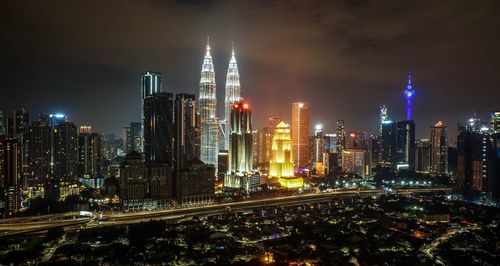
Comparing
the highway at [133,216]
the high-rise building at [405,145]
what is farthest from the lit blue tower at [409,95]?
the highway at [133,216]

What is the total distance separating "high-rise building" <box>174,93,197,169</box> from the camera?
2308 centimetres

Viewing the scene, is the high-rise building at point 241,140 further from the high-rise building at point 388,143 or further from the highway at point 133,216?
the high-rise building at point 388,143

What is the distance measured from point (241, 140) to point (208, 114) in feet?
19.3

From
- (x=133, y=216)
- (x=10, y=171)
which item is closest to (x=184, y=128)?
(x=133, y=216)

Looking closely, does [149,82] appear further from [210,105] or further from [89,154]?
[89,154]

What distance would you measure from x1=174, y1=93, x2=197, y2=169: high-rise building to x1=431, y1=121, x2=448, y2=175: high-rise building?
17.4 metres

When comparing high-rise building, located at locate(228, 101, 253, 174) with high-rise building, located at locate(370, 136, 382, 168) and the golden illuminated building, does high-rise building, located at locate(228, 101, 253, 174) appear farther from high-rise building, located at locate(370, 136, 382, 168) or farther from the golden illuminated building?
high-rise building, located at locate(370, 136, 382, 168)

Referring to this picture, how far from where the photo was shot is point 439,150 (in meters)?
31.9

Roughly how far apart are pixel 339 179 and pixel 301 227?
13.7 m

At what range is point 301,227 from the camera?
14.8m

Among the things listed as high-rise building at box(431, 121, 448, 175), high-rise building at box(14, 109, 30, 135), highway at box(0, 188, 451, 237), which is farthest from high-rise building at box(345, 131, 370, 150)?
high-rise building at box(14, 109, 30, 135)

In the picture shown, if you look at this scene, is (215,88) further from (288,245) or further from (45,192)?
(288,245)

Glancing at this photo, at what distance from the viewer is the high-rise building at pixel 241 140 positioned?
81.5 ft

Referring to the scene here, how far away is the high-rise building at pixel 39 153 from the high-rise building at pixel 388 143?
24117 millimetres
